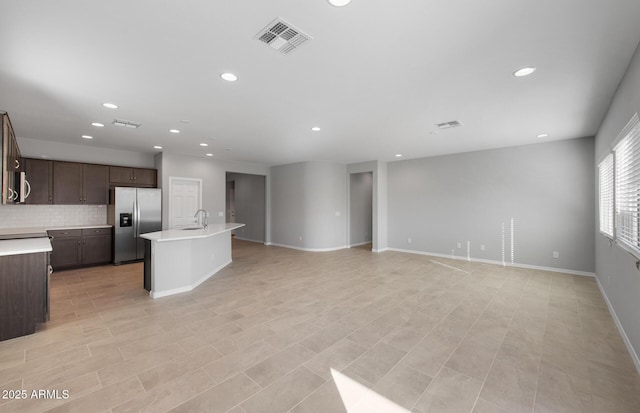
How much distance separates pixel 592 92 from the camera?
3.12 meters

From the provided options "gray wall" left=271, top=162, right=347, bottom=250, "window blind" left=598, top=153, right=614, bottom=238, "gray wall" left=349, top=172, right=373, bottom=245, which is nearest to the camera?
"window blind" left=598, top=153, right=614, bottom=238

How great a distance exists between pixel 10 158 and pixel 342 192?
6923 millimetres

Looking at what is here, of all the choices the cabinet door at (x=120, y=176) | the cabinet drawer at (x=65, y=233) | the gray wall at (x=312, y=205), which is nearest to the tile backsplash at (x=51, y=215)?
the cabinet drawer at (x=65, y=233)

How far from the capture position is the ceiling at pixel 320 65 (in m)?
1.86

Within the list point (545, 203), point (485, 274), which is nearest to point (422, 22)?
point (485, 274)

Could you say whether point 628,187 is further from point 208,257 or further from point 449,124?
point 208,257

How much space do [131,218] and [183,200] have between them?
49.5 inches

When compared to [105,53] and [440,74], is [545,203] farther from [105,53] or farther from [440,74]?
[105,53]

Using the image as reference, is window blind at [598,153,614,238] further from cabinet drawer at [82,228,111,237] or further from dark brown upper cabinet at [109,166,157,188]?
cabinet drawer at [82,228,111,237]

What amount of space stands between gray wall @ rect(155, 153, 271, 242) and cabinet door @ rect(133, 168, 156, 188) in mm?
232

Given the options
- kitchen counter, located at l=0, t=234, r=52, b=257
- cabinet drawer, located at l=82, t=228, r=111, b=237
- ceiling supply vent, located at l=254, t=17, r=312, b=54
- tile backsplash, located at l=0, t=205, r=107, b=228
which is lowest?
cabinet drawer, located at l=82, t=228, r=111, b=237

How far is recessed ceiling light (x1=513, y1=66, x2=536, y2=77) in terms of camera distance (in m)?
2.58

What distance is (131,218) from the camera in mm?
6160

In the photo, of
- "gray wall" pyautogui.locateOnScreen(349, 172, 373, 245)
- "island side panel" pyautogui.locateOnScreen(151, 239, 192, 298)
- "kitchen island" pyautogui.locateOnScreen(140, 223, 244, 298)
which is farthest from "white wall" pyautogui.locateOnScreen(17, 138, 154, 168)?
"gray wall" pyautogui.locateOnScreen(349, 172, 373, 245)
